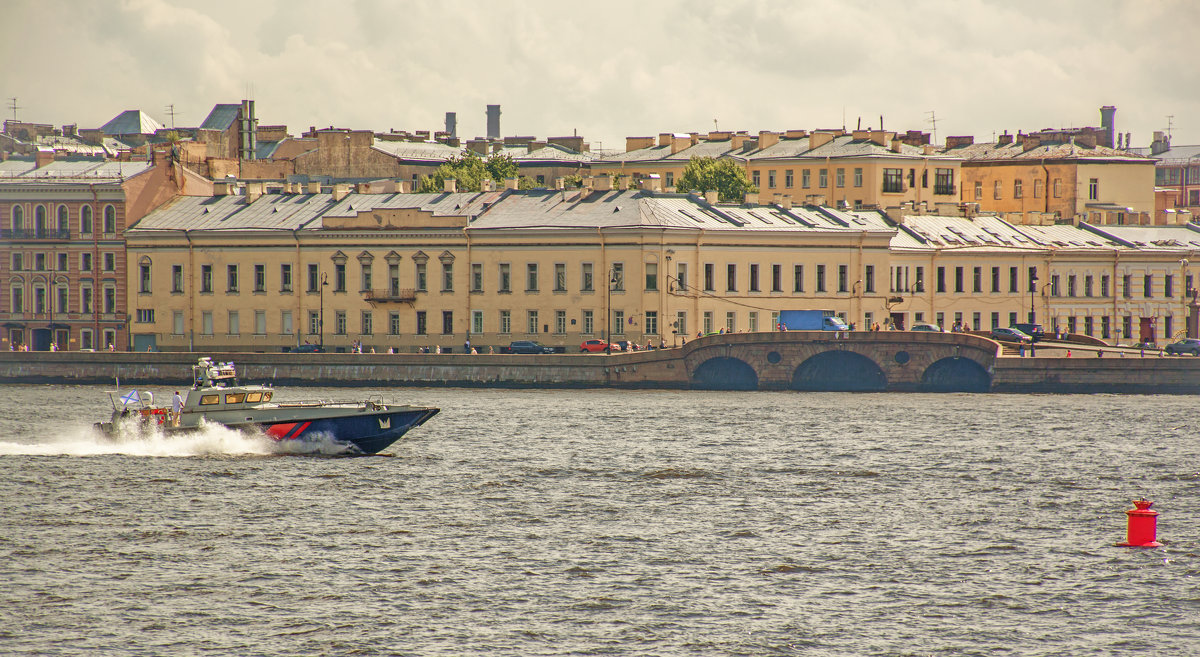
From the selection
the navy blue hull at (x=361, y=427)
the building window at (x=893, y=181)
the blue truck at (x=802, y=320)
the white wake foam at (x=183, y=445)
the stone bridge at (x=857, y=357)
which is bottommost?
the white wake foam at (x=183, y=445)

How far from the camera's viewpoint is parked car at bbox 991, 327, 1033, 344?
3492 inches

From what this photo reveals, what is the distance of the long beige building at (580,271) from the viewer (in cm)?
9119

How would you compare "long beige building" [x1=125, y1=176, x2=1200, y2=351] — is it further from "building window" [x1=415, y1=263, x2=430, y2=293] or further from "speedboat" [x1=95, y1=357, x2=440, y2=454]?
"speedboat" [x1=95, y1=357, x2=440, y2=454]

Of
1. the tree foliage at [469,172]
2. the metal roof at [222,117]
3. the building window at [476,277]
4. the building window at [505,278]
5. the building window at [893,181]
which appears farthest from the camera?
the metal roof at [222,117]

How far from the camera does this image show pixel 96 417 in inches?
2729

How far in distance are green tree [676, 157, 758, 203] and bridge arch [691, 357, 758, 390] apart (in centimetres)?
2965

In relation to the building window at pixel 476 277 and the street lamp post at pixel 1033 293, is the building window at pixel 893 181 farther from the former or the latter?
the building window at pixel 476 277

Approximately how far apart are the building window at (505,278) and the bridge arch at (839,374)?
15.5 meters

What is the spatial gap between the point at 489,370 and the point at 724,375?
400 inches

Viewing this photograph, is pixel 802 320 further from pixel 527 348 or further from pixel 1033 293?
pixel 1033 293

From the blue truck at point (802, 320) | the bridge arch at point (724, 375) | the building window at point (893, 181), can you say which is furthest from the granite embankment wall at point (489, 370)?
the building window at point (893, 181)

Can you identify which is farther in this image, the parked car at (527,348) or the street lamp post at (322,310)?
the street lamp post at (322,310)

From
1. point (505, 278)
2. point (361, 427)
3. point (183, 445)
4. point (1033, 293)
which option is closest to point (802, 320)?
point (1033, 293)

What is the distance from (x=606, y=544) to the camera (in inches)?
1564
